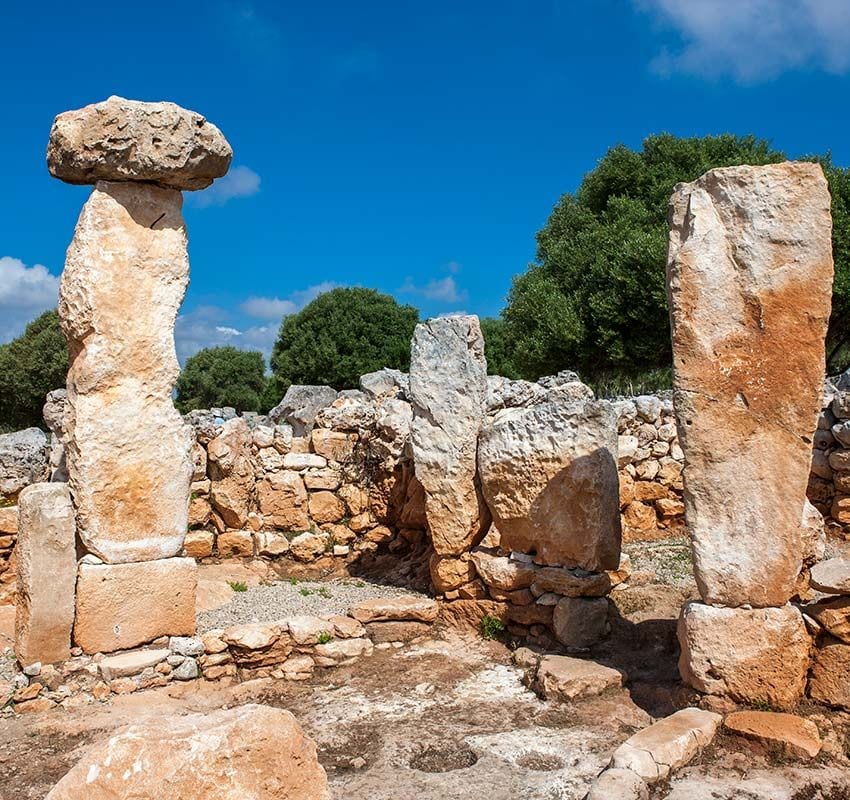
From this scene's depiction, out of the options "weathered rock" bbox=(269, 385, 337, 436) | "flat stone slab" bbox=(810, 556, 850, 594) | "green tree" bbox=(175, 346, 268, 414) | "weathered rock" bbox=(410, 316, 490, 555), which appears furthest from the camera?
"green tree" bbox=(175, 346, 268, 414)

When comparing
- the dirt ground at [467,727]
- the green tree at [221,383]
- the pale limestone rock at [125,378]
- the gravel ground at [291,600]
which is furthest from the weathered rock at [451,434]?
the green tree at [221,383]

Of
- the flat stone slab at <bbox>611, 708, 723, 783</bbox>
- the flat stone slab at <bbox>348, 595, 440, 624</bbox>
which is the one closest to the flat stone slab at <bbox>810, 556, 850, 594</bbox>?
the flat stone slab at <bbox>611, 708, 723, 783</bbox>

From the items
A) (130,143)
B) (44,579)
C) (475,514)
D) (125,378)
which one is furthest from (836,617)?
(130,143)

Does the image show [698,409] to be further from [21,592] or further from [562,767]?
→ [21,592]

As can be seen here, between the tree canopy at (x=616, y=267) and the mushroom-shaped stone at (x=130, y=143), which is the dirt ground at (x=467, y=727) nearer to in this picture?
the mushroom-shaped stone at (x=130, y=143)

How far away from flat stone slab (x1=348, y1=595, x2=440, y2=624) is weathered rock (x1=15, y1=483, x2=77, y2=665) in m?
2.19

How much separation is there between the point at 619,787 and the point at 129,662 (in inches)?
133

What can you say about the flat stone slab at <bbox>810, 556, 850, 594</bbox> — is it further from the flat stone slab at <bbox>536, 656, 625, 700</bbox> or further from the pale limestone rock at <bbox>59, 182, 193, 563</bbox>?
the pale limestone rock at <bbox>59, 182, 193, 563</bbox>

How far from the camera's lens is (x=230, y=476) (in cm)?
842

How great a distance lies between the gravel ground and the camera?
650cm

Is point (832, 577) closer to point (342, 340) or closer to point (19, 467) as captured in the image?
point (19, 467)

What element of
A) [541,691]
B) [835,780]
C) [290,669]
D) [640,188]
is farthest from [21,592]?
[640,188]

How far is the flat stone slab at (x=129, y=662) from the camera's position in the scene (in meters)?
5.21

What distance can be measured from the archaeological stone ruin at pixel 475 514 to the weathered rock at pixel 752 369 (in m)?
0.01
